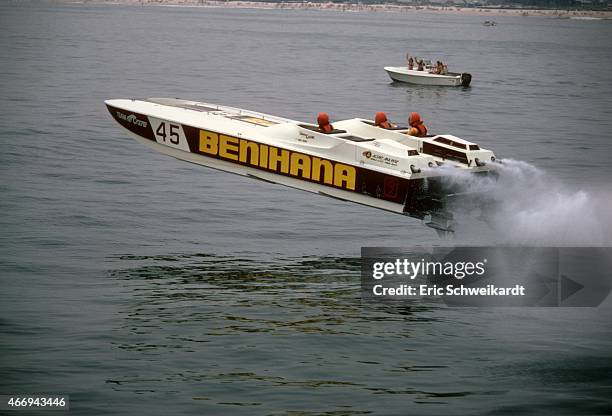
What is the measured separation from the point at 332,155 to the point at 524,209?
4627 mm

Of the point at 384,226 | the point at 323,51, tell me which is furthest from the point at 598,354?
the point at 323,51

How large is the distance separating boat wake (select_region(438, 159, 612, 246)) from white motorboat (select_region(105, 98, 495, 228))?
1.42 ft

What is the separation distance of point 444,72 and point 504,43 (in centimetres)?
8281

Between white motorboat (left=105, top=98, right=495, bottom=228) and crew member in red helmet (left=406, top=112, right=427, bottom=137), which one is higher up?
crew member in red helmet (left=406, top=112, right=427, bottom=137)

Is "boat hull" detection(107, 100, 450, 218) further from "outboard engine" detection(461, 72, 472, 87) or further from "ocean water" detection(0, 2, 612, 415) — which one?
"outboard engine" detection(461, 72, 472, 87)

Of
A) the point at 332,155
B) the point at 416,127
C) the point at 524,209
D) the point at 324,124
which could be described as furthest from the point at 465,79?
the point at 332,155


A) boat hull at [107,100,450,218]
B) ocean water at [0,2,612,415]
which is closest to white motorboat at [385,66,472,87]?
ocean water at [0,2,612,415]

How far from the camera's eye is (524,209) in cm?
2369

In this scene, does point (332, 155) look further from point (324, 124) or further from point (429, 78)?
point (429, 78)

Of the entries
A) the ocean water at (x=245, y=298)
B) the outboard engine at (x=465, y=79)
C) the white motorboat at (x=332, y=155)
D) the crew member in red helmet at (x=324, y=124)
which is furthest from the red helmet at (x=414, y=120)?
the outboard engine at (x=465, y=79)

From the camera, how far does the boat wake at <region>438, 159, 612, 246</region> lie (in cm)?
2320

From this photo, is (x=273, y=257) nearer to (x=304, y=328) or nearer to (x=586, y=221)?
(x=304, y=328)

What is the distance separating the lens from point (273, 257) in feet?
77.4

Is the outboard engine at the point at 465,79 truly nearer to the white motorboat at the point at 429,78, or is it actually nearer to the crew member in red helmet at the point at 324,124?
the white motorboat at the point at 429,78
